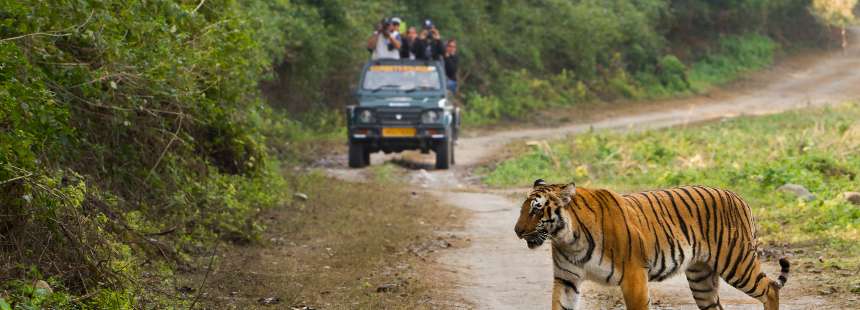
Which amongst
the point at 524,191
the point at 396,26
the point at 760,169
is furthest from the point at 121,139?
the point at 396,26

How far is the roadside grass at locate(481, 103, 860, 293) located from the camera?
11.6m

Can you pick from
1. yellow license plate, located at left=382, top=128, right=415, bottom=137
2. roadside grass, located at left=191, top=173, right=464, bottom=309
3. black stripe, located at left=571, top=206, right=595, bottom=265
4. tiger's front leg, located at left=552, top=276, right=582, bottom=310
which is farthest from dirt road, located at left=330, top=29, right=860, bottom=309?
black stripe, located at left=571, top=206, right=595, bottom=265

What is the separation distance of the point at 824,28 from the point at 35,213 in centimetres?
4674

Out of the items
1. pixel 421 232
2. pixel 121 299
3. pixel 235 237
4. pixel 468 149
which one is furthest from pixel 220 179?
pixel 468 149

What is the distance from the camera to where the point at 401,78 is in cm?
2158

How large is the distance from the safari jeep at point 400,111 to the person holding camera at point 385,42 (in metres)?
1.06

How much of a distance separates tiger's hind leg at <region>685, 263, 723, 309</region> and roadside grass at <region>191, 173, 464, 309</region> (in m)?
2.25

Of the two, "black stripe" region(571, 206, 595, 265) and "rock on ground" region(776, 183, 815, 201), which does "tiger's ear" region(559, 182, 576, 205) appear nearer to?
"black stripe" region(571, 206, 595, 265)

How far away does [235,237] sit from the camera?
1195 centimetres

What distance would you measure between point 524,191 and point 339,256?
6.66 meters

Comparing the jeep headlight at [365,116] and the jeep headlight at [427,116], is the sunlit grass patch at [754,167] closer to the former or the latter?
the jeep headlight at [427,116]

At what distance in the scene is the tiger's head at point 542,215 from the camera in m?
6.71

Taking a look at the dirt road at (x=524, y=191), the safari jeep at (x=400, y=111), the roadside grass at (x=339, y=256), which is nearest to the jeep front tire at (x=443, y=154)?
the safari jeep at (x=400, y=111)

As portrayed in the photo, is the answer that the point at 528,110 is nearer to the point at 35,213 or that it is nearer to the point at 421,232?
the point at 421,232
